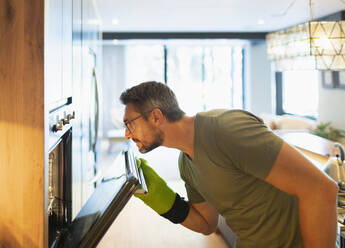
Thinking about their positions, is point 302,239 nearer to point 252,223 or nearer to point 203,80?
point 252,223

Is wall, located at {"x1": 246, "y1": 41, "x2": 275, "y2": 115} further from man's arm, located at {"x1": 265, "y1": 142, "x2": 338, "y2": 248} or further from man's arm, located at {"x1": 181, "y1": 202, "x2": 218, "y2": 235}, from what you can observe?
man's arm, located at {"x1": 265, "y1": 142, "x2": 338, "y2": 248}

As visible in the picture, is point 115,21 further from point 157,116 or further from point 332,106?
point 157,116

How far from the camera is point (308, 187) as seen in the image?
127 cm

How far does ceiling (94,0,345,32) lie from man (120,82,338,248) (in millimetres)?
4048

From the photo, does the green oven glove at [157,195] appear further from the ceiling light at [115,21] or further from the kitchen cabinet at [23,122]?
the ceiling light at [115,21]

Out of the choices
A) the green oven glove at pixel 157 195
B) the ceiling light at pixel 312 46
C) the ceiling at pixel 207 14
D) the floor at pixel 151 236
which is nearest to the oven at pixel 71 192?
the green oven glove at pixel 157 195

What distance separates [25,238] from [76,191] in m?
0.94

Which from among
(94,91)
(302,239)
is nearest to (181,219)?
(302,239)

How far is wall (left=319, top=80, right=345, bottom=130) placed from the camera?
7199 millimetres

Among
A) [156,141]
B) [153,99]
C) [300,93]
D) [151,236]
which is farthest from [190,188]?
[300,93]

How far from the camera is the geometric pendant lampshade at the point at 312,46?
300 cm

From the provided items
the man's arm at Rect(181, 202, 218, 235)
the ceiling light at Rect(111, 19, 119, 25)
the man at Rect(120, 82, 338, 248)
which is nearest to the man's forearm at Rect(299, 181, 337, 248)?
the man at Rect(120, 82, 338, 248)

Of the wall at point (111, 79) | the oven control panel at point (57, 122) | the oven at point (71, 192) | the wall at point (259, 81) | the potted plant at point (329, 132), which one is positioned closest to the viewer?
the oven at point (71, 192)

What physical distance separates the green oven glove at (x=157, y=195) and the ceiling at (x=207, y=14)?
403 centimetres
